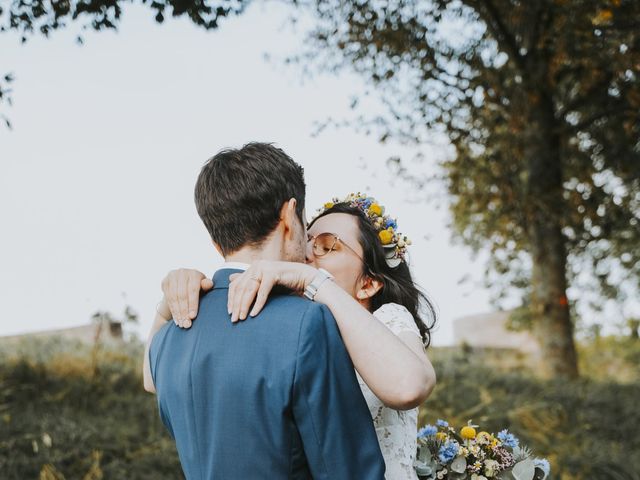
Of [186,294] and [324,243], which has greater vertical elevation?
[324,243]

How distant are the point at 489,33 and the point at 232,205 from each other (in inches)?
375

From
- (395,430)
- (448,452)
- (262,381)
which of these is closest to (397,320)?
(395,430)

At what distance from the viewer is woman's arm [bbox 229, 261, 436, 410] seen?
199cm

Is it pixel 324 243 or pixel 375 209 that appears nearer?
pixel 324 243

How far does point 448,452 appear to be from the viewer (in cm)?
309

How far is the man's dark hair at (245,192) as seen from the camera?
2.22 metres

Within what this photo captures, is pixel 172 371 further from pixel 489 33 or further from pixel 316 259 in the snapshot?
pixel 489 33

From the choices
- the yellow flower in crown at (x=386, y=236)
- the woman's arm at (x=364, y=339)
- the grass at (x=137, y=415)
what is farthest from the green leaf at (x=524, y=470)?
the grass at (x=137, y=415)

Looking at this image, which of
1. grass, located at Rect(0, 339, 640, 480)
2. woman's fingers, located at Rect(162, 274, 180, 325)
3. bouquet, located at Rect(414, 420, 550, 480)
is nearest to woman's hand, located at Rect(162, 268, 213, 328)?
woman's fingers, located at Rect(162, 274, 180, 325)

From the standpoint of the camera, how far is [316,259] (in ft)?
9.76

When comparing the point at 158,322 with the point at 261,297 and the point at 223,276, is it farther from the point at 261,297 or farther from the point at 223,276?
the point at 261,297

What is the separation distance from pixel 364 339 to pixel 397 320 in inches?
21.9

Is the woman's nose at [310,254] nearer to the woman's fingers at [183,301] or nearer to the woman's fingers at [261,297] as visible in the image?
the woman's fingers at [183,301]

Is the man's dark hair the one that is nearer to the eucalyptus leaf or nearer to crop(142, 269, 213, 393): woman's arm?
crop(142, 269, 213, 393): woman's arm
